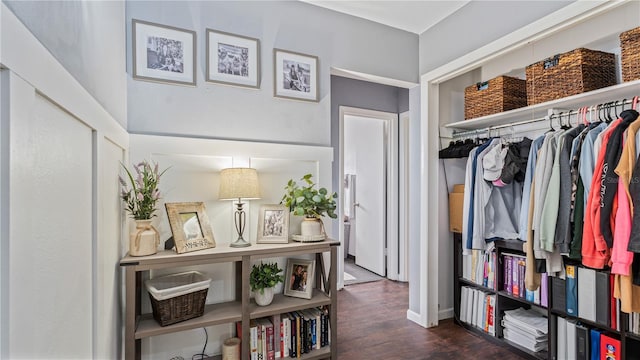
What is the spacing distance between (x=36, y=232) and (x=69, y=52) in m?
0.57

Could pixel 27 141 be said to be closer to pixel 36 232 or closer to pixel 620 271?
pixel 36 232

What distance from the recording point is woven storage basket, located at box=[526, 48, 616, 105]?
2016 mm

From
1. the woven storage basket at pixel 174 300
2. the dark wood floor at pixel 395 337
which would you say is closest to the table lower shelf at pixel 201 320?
the woven storage basket at pixel 174 300

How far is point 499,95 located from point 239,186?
2.06 meters

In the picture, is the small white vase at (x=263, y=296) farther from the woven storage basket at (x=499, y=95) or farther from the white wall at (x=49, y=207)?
the woven storage basket at (x=499, y=95)

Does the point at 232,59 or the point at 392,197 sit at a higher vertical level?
the point at 232,59

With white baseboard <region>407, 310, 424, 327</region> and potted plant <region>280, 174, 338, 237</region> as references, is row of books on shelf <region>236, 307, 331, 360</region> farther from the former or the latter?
white baseboard <region>407, 310, 424, 327</region>

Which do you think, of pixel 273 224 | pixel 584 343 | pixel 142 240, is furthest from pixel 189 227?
pixel 584 343

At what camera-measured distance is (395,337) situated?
2.65 metres

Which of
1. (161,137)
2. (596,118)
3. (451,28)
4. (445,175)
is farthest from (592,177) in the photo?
(161,137)

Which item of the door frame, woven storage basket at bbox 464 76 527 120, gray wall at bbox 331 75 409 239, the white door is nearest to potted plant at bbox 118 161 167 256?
gray wall at bbox 331 75 409 239

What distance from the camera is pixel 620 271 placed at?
5.07ft

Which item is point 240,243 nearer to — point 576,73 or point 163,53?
point 163,53

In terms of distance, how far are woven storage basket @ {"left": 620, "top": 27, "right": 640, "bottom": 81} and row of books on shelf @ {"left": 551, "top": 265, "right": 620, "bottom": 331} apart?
1101 mm
